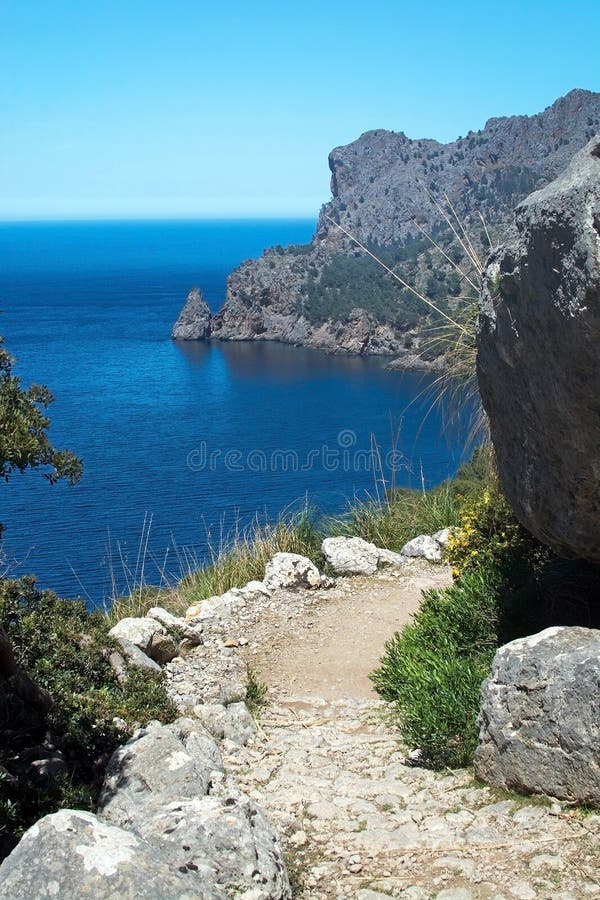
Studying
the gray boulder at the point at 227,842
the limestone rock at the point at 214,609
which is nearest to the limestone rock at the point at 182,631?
the limestone rock at the point at 214,609

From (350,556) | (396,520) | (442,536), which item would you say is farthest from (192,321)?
(350,556)

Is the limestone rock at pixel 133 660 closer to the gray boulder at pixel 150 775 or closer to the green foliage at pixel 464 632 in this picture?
the gray boulder at pixel 150 775

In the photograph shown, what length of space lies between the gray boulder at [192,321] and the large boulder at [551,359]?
9512cm

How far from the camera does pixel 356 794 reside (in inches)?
200

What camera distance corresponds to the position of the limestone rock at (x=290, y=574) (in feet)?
31.5

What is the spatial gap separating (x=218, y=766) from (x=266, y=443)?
52.1 meters

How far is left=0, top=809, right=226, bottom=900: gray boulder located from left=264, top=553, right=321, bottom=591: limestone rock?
Answer: 6.25 metres

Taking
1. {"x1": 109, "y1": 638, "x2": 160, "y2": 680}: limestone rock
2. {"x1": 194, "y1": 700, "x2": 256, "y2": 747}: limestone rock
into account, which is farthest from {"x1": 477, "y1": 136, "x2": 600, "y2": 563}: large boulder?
{"x1": 109, "y1": 638, "x2": 160, "y2": 680}: limestone rock

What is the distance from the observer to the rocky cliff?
89938 mm

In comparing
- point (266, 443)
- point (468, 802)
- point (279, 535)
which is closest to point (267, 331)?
point (266, 443)

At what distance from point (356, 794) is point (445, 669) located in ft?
3.51

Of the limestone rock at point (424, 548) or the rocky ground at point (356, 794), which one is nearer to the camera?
the rocky ground at point (356, 794)

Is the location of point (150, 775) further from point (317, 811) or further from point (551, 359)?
point (551, 359)

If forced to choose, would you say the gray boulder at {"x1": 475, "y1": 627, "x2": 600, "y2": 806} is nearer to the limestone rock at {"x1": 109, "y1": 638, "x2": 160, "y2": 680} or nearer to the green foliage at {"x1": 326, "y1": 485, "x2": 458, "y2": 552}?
the limestone rock at {"x1": 109, "y1": 638, "x2": 160, "y2": 680}
